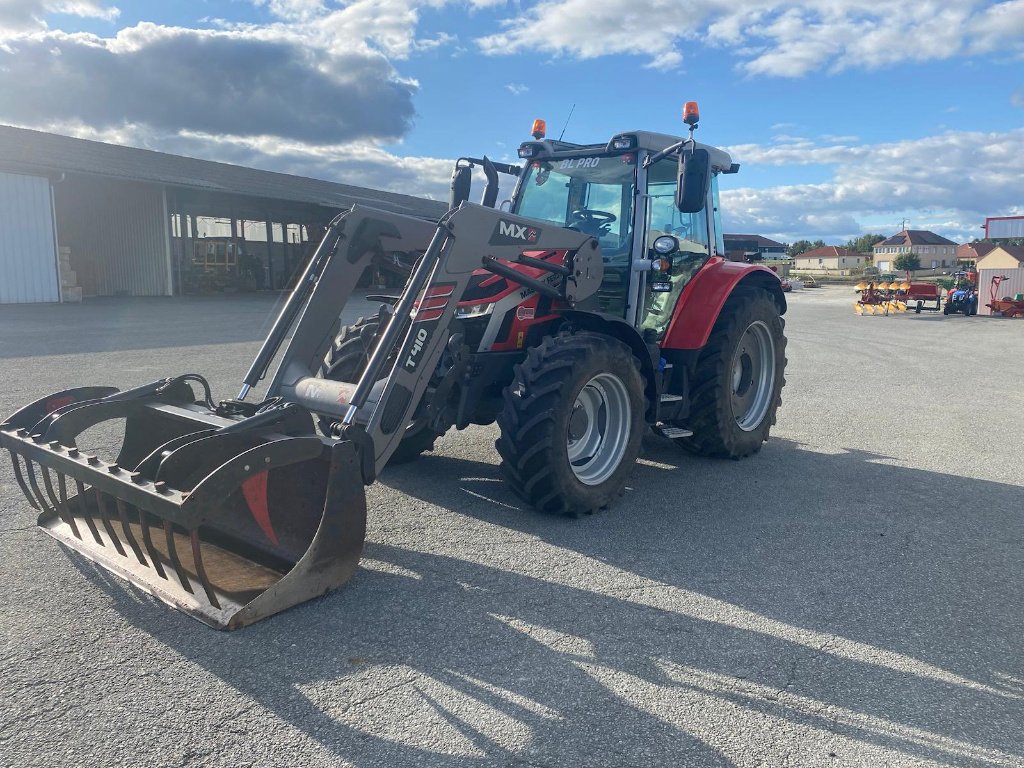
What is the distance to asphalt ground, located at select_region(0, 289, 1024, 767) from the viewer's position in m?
2.66

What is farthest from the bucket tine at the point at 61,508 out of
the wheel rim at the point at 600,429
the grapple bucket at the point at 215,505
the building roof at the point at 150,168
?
the building roof at the point at 150,168

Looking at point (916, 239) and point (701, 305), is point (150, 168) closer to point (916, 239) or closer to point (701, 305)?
point (701, 305)

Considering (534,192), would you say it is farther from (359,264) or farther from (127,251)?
(127,251)

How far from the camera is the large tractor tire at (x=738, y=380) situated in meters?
6.08

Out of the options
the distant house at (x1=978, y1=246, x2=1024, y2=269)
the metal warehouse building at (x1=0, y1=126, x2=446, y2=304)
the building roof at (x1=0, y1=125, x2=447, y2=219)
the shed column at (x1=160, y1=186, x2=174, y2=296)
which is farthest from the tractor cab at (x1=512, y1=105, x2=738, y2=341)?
the distant house at (x1=978, y1=246, x2=1024, y2=269)

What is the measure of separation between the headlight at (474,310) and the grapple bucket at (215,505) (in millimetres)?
1606

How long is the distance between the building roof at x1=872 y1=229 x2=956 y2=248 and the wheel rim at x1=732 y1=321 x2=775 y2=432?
403 feet

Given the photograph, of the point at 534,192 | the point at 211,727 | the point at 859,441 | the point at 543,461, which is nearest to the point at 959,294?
the point at 859,441

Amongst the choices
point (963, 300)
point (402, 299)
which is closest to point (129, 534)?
point (402, 299)

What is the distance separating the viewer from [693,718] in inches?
110

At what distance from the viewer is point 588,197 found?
6.06 meters

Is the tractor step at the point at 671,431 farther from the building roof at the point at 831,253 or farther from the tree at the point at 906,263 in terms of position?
the building roof at the point at 831,253

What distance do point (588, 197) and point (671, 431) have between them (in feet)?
6.21

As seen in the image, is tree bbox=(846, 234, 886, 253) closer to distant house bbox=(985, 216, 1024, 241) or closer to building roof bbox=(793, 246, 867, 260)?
building roof bbox=(793, 246, 867, 260)
